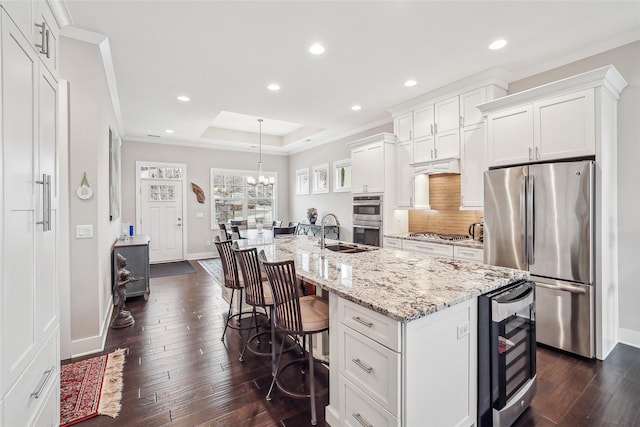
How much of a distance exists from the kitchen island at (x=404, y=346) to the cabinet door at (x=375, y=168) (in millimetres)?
2925

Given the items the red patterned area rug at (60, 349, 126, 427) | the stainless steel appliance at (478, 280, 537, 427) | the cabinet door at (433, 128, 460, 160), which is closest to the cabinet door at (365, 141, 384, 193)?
the cabinet door at (433, 128, 460, 160)

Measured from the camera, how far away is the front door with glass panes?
22.8ft

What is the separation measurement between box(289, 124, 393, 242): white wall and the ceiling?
6.13 feet

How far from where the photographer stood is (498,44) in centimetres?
291

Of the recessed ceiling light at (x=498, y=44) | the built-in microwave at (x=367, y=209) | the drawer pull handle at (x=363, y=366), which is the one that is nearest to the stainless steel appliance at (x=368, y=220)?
the built-in microwave at (x=367, y=209)

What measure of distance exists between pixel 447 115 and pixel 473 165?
781 mm

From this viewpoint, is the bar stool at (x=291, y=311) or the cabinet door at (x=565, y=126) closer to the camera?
the bar stool at (x=291, y=311)

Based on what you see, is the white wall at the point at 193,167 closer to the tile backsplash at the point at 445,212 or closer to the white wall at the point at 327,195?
the white wall at the point at 327,195

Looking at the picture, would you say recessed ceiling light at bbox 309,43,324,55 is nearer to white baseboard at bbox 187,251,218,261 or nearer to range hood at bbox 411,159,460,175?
range hood at bbox 411,159,460,175

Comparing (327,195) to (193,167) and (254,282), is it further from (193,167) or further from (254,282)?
(254,282)

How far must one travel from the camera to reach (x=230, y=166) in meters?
7.98

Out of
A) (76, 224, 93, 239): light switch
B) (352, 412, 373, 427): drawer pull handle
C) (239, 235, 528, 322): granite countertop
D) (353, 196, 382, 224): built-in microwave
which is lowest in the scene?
(352, 412, 373, 427): drawer pull handle

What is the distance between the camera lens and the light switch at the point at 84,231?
2785 mm

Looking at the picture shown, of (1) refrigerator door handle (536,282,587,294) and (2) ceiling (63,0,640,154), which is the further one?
(1) refrigerator door handle (536,282,587,294)
